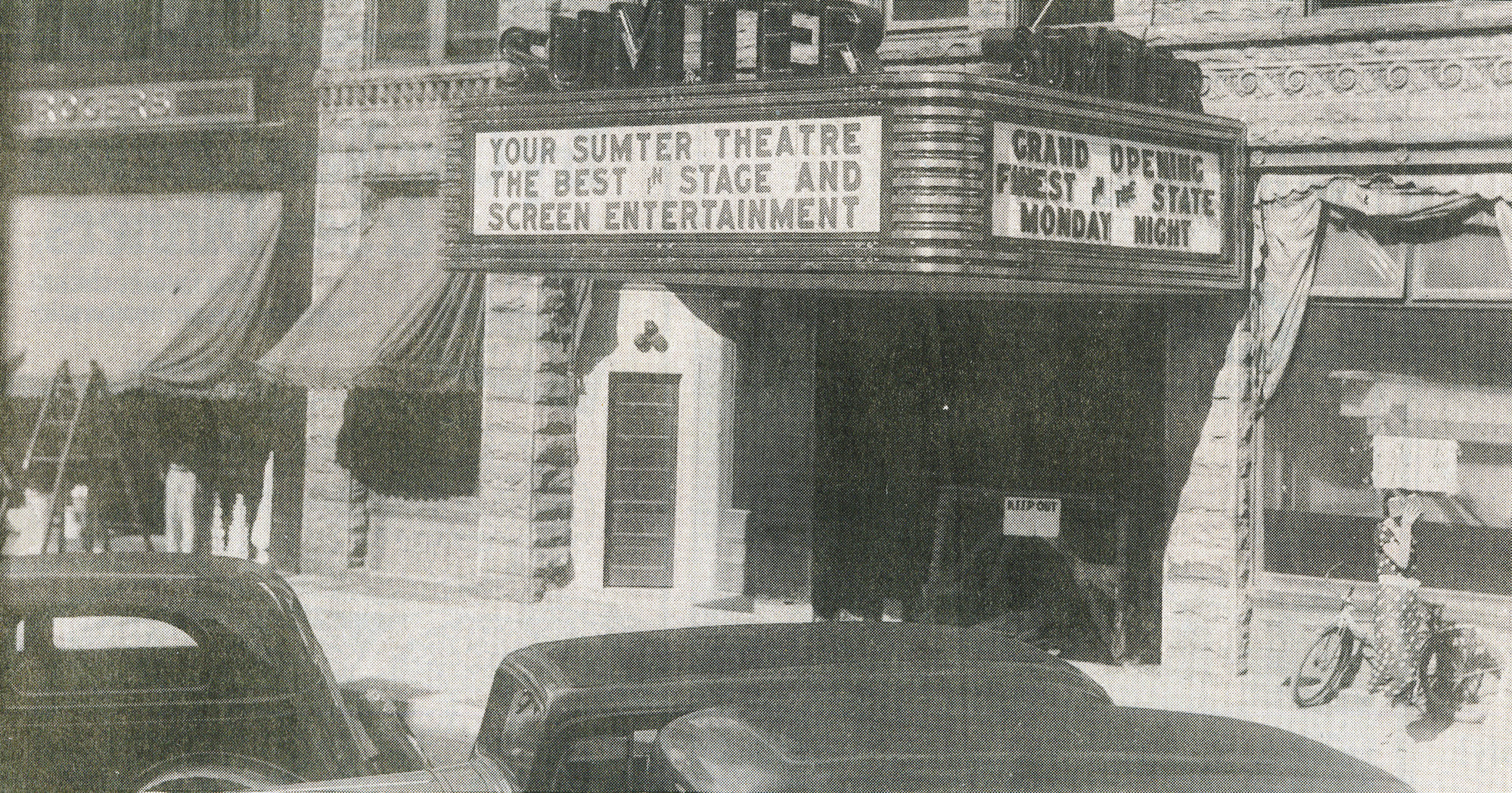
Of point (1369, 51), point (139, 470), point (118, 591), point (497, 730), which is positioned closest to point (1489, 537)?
point (1369, 51)

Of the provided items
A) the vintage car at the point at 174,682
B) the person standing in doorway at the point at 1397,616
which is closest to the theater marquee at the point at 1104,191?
the person standing in doorway at the point at 1397,616

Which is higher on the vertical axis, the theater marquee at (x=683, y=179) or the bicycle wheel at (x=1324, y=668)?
the theater marquee at (x=683, y=179)

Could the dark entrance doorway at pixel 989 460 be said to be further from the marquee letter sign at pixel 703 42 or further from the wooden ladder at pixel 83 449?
the wooden ladder at pixel 83 449

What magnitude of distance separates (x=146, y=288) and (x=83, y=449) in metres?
2.10

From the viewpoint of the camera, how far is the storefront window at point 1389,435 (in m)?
10.2

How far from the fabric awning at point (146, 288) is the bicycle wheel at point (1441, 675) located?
11.6 m

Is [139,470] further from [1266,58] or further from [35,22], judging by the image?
[1266,58]

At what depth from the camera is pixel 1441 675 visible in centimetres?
995

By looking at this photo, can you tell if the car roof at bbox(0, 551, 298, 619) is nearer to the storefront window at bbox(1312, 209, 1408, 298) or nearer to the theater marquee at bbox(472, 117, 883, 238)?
the theater marquee at bbox(472, 117, 883, 238)

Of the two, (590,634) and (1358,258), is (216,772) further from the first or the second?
(1358,258)

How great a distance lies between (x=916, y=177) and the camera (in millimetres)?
8594

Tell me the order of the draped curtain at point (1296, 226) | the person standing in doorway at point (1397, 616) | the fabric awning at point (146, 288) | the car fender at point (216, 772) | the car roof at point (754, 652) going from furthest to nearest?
the fabric awning at point (146, 288) → the draped curtain at point (1296, 226) → the person standing in doorway at point (1397, 616) → the car fender at point (216, 772) → the car roof at point (754, 652)

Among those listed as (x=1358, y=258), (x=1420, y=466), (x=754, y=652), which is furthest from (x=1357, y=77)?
(x=754, y=652)

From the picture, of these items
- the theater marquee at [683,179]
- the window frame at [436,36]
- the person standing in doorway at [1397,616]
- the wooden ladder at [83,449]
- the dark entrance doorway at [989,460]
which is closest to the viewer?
the theater marquee at [683,179]
